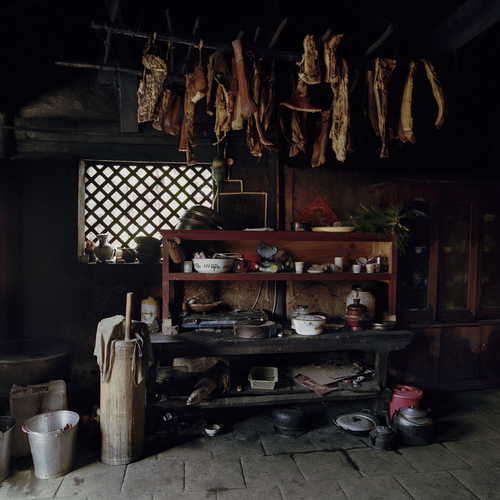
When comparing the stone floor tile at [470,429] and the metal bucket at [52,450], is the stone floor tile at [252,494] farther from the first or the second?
the stone floor tile at [470,429]

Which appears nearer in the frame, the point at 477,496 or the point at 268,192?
the point at 477,496

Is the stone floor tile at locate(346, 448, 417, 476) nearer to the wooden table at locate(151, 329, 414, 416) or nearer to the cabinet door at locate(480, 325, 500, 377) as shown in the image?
the wooden table at locate(151, 329, 414, 416)

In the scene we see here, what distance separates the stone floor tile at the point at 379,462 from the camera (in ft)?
9.66

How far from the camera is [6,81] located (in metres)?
3.83

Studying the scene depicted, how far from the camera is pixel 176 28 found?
144 inches

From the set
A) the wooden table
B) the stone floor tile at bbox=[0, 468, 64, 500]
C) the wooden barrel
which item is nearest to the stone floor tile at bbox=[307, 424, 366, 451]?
the wooden table

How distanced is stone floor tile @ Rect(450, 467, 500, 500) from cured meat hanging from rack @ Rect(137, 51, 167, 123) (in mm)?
3920

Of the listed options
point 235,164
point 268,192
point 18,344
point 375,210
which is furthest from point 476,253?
point 18,344

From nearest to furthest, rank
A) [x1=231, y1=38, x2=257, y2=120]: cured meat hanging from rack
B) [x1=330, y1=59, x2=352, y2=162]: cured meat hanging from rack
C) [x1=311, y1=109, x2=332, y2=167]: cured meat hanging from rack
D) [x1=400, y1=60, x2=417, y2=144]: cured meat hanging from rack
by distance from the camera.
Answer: [x1=231, y1=38, x2=257, y2=120]: cured meat hanging from rack, [x1=330, y1=59, x2=352, y2=162]: cured meat hanging from rack, [x1=400, y1=60, x2=417, y2=144]: cured meat hanging from rack, [x1=311, y1=109, x2=332, y2=167]: cured meat hanging from rack

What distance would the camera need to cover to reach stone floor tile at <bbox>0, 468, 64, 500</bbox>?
2604 millimetres

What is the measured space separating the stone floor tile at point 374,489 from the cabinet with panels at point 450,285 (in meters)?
1.73

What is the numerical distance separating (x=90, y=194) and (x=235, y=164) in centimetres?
174

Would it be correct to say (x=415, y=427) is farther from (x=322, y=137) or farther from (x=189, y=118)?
(x=189, y=118)

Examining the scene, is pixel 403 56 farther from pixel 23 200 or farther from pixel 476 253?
pixel 23 200
